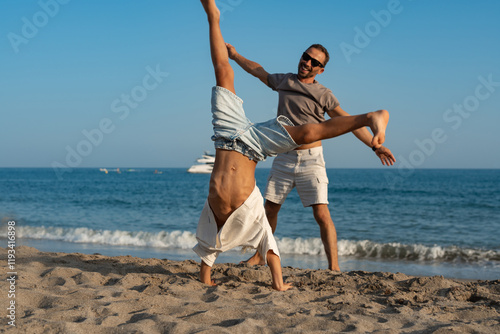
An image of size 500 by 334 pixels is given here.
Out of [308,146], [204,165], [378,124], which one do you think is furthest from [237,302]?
[204,165]

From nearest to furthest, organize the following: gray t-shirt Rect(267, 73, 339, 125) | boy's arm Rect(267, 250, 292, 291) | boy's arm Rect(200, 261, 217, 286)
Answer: boy's arm Rect(267, 250, 292, 291)
boy's arm Rect(200, 261, 217, 286)
gray t-shirt Rect(267, 73, 339, 125)

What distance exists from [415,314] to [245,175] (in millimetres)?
1603

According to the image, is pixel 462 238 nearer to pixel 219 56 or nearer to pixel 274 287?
pixel 274 287

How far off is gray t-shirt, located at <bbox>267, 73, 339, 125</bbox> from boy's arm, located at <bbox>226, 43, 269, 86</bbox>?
41 cm

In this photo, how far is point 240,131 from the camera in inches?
129

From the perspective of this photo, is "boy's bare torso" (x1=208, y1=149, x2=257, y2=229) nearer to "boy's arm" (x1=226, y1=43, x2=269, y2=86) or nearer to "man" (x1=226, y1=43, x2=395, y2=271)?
"man" (x1=226, y1=43, x2=395, y2=271)

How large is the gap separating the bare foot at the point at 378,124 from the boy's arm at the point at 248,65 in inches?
90.7

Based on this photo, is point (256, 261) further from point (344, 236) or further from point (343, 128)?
point (344, 236)

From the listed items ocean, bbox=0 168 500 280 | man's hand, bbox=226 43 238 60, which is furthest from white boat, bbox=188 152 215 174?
man's hand, bbox=226 43 238 60

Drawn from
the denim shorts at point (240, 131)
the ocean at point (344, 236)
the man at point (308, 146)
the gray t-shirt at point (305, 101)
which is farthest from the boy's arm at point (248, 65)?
the ocean at point (344, 236)

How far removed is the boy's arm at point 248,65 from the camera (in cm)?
506

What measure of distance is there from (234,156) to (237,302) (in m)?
1.12

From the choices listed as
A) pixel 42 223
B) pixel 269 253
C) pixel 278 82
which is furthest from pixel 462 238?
pixel 42 223

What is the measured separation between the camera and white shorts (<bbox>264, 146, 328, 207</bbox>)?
468cm
